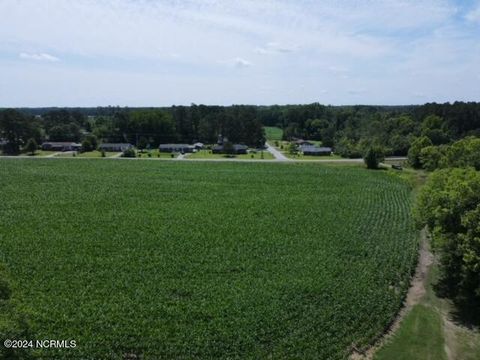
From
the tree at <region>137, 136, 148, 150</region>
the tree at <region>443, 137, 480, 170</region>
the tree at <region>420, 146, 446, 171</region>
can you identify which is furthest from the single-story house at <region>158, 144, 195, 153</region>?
the tree at <region>443, 137, 480, 170</region>

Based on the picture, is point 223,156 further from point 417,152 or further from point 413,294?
point 413,294

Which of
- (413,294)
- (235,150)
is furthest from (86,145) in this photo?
(413,294)

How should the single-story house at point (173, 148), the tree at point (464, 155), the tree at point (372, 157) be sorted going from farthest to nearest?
the single-story house at point (173, 148) < the tree at point (372, 157) < the tree at point (464, 155)

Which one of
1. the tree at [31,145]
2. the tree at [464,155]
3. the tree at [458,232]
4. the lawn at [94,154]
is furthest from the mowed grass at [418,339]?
the tree at [31,145]

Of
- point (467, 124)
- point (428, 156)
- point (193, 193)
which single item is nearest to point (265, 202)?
point (193, 193)

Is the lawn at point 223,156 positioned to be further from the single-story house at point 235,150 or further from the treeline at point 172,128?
the treeline at point 172,128

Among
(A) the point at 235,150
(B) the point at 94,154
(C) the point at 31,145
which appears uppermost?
(A) the point at 235,150

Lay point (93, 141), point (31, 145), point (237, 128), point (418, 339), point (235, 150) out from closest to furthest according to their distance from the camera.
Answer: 1. point (418, 339)
2. point (31, 145)
3. point (235, 150)
4. point (93, 141)
5. point (237, 128)
